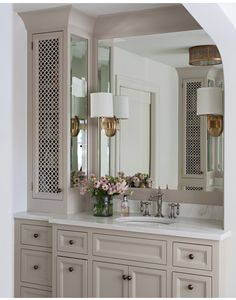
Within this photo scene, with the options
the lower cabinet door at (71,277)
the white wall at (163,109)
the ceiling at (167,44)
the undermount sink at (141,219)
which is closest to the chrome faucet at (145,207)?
the undermount sink at (141,219)

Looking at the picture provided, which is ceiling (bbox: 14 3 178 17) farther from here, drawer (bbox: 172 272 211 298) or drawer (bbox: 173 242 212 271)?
drawer (bbox: 172 272 211 298)

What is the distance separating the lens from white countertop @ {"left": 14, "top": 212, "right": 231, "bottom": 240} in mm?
2854

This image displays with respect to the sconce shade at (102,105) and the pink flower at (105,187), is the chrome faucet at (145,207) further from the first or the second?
the sconce shade at (102,105)

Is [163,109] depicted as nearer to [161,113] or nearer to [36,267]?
[161,113]

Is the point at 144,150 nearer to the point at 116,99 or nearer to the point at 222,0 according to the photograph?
the point at 116,99

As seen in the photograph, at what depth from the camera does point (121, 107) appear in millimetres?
3678

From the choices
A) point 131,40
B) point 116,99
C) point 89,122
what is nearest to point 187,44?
point 131,40

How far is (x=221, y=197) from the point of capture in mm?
3299

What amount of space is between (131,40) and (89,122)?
731 millimetres

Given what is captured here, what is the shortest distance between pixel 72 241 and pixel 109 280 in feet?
1.24

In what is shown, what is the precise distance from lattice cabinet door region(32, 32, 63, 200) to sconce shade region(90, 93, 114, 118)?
0.86 ft

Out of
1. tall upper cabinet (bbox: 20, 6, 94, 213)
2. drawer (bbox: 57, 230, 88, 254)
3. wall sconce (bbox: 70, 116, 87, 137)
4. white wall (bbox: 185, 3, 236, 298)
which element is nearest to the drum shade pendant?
white wall (bbox: 185, 3, 236, 298)

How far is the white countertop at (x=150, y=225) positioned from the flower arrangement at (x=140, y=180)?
29 centimetres

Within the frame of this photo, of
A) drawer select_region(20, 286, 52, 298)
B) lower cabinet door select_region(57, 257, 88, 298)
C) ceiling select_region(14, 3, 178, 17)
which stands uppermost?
ceiling select_region(14, 3, 178, 17)
